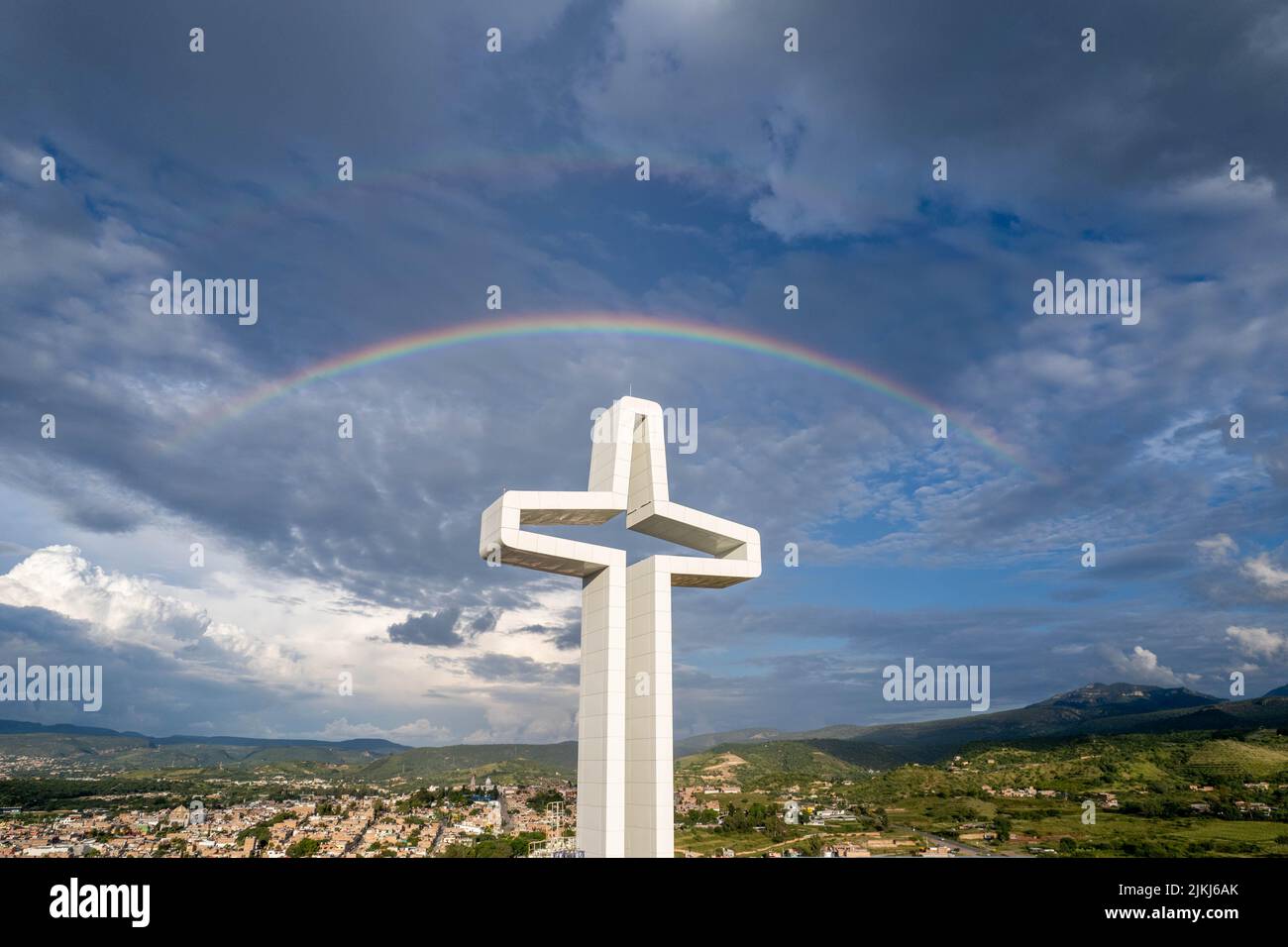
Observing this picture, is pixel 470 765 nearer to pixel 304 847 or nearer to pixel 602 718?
pixel 304 847

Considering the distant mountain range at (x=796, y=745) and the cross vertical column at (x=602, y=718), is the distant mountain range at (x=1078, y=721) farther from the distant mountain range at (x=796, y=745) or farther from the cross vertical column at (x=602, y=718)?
the cross vertical column at (x=602, y=718)

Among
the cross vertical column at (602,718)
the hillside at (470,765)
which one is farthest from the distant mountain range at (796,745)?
the cross vertical column at (602,718)

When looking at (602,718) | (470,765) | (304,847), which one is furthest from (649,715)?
(470,765)

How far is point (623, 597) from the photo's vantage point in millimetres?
18000

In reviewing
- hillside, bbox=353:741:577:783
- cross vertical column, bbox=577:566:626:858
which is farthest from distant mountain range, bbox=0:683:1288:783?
cross vertical column, bbox=577:566:626:858

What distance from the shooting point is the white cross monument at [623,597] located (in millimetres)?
16781

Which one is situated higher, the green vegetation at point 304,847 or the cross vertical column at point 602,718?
the cross vertical column at point 602,718

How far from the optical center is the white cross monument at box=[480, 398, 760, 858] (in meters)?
16.8

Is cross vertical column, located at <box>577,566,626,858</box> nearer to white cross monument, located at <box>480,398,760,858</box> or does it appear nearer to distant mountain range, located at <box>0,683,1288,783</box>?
white cross monument, located at <box>480,398,760,858</box>

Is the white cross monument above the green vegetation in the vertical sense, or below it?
above

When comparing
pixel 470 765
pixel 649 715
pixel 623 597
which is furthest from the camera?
pixel 470 765
